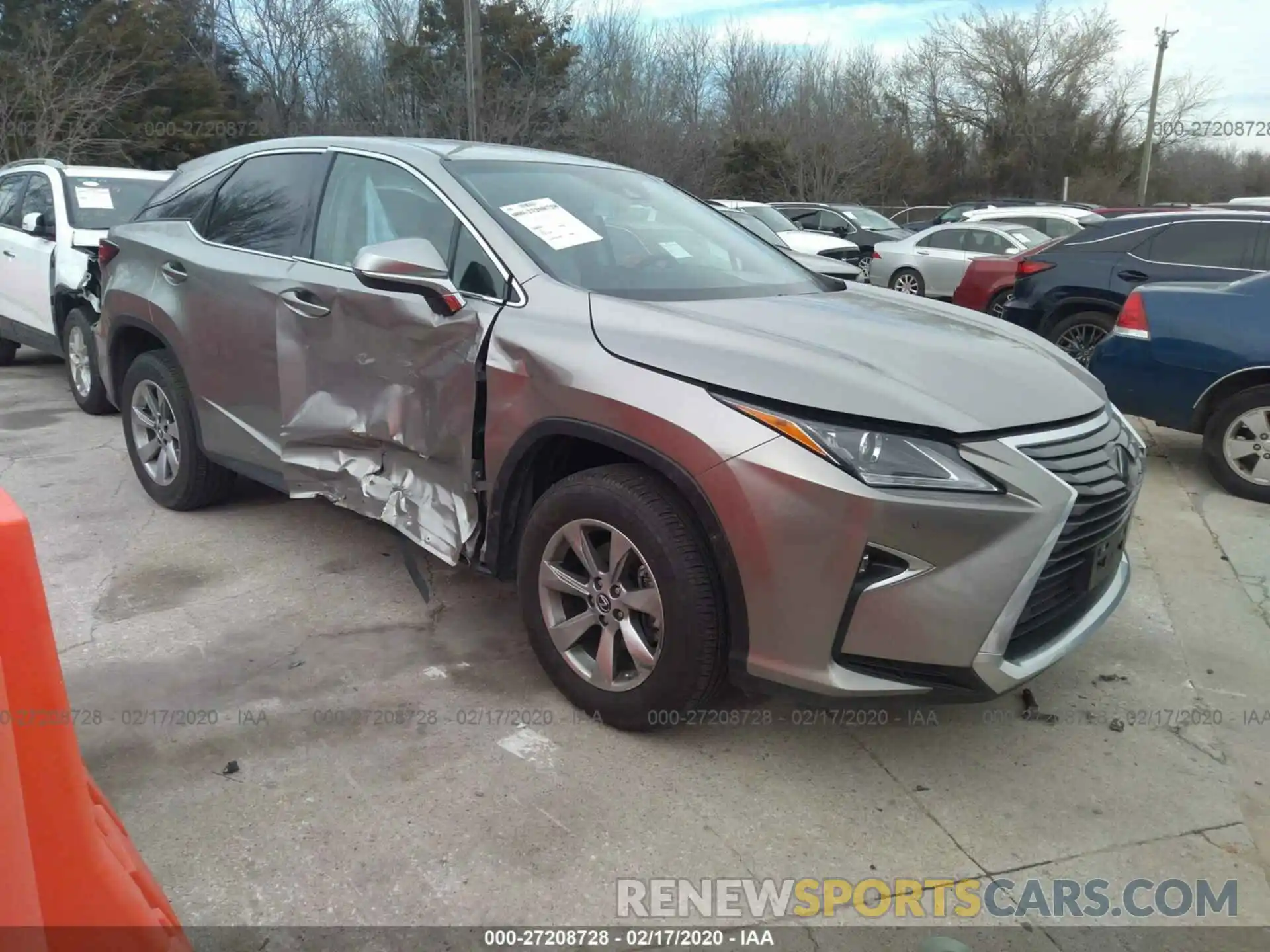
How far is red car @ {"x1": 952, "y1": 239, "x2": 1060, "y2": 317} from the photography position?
10.2 metres

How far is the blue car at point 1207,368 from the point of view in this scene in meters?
5.44

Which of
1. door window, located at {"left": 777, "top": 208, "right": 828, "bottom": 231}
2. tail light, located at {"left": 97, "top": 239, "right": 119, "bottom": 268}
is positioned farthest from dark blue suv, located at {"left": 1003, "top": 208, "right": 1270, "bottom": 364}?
door window, located at {"left": 777, "top": 208, "right": 828, "bottom": 231}

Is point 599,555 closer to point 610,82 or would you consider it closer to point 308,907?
point 308,907

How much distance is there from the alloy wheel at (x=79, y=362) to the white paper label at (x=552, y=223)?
486 cm

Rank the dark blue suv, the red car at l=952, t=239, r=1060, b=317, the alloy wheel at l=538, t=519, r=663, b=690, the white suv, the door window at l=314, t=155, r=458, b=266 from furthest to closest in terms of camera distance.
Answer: the red car at l=952, t=239, r=1060, b=317
the dark blue suv
the white suv
the door window at l=314, t=155, r=458, b=266
the alloy wheel at l=538, t=519, r=663, b=690

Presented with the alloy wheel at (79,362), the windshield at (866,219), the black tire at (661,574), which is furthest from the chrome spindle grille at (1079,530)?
the windshield at (866,219)

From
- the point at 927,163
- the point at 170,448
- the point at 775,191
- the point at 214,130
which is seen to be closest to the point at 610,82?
the point at 775,191

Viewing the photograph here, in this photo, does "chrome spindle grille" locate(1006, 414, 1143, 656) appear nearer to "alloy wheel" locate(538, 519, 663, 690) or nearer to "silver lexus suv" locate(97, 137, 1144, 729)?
"silver lexus suv" locate(97, 137, 1144, 729)

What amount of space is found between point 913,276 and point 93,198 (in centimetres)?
1079

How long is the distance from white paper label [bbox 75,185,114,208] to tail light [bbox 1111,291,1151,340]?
23.7 ft

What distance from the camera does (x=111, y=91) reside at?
2116 centimetres

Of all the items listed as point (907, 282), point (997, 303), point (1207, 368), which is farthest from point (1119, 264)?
point (907, 282)

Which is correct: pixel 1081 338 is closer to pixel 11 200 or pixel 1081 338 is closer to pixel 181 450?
pixel 181 450

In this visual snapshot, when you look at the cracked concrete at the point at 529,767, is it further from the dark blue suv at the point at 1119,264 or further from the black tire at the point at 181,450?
the dark blue suv at the point at 1119,264
